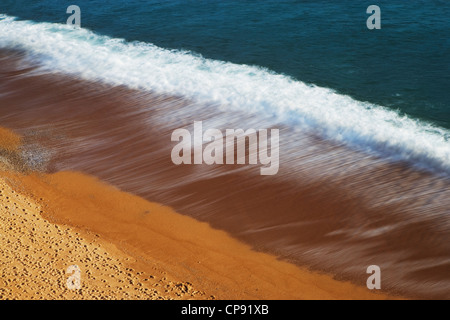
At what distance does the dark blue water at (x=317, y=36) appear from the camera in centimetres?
1831

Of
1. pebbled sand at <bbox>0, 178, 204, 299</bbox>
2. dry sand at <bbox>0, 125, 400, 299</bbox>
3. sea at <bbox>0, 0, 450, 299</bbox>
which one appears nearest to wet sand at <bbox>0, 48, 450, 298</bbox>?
sea at <bbox>0, 0, 450, 299</bbox>

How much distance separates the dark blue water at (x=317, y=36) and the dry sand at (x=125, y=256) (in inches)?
326

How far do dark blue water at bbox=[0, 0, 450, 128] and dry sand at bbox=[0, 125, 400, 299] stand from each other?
27.2 ft

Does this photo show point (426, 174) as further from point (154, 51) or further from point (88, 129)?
point (154, 51)

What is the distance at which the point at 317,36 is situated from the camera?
850 inches

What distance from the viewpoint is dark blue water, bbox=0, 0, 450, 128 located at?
1831 cm

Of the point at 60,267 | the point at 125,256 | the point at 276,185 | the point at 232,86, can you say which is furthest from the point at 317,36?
the point at 60,267

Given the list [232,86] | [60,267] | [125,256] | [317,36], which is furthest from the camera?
[317,36]

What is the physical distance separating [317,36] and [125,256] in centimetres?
1355

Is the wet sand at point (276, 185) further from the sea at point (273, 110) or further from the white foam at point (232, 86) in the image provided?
the white foam at point (232, 86)

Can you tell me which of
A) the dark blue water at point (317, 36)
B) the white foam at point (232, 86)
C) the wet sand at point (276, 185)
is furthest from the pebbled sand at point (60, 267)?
the dark blue water at point (317, 36)

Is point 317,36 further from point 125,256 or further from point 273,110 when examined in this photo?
point 125,256

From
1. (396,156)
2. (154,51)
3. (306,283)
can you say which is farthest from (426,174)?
(154,51)

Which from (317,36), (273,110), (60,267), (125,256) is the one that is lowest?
(125,256)
